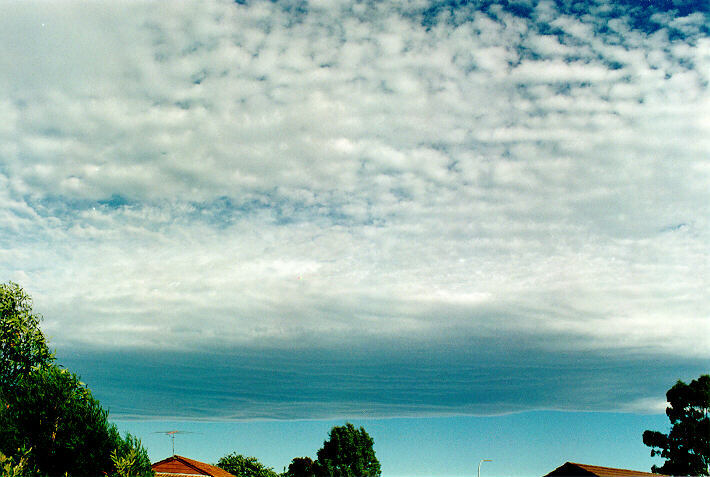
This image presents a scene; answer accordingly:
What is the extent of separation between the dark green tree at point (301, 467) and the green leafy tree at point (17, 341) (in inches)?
3197

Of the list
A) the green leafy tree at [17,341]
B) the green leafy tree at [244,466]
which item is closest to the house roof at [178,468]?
the green leafy tree at [17,341]

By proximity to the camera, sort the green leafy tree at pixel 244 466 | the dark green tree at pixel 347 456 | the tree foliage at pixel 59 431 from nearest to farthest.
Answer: the tree foliage at pixel 59 431, the dark green tree at pixel 347 456, the green leafy tree at pixel 244 466

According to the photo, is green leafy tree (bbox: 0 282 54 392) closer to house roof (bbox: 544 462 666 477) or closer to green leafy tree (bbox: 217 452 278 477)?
house roof (bbox: 544 462 666 477)

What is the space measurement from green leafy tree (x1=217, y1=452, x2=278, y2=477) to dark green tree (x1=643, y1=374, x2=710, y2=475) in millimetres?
110588

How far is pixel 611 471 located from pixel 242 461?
380 feet

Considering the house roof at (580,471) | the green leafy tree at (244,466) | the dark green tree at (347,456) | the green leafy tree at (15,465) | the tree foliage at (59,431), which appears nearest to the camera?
the green leafy tree at (15,465)

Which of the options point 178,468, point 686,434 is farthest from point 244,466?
point 686,434

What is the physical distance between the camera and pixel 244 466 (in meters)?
158

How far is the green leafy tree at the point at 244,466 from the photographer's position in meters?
154

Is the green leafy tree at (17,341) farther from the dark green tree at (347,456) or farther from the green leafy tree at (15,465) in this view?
the dark green tree at (347,456)

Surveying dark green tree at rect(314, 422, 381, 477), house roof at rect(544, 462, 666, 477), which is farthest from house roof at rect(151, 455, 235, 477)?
dark green tree at rect(314, 422, 381, 477)

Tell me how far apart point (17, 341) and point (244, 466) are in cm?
11881

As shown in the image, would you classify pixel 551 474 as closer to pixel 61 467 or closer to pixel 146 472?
pixel 146 472

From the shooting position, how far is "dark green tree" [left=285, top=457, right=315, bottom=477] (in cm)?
12312
